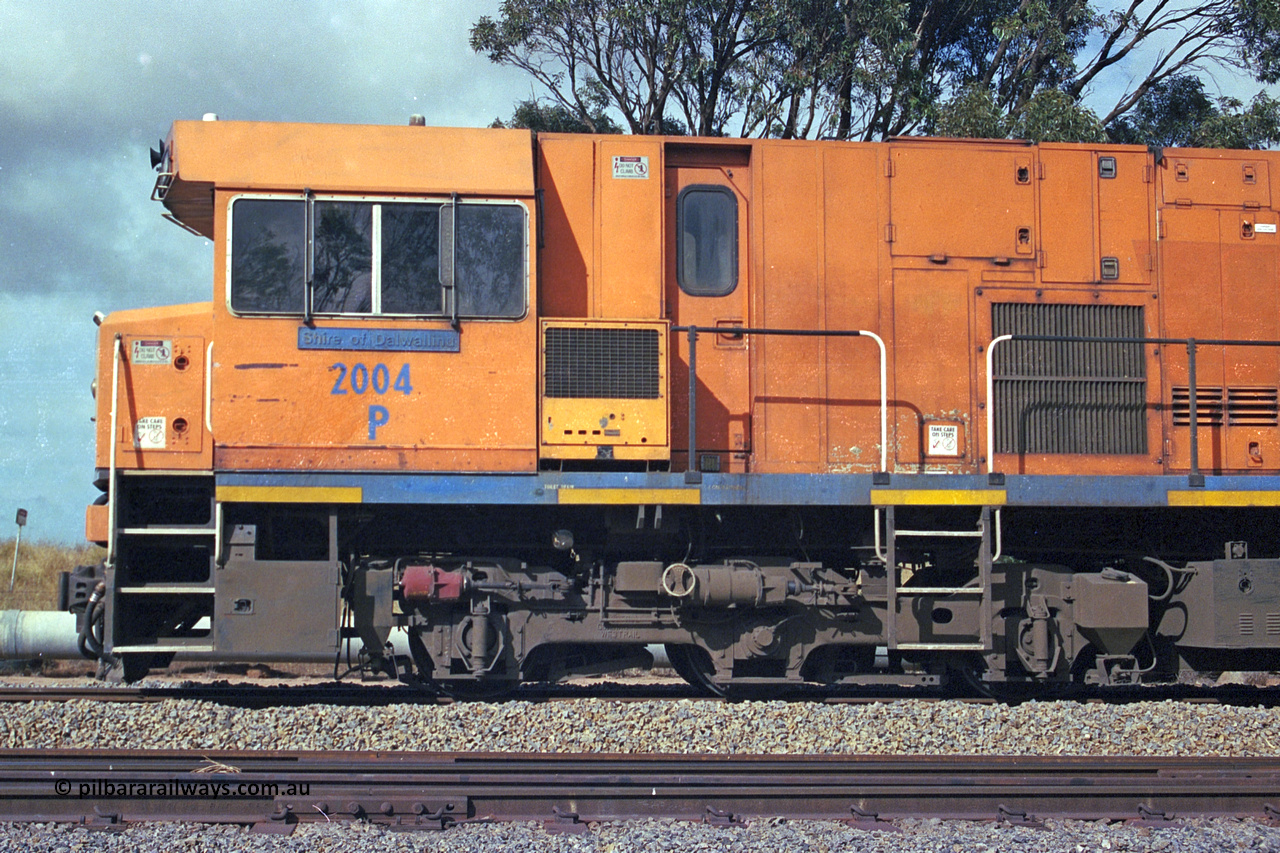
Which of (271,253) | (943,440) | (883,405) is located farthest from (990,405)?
(271,253)

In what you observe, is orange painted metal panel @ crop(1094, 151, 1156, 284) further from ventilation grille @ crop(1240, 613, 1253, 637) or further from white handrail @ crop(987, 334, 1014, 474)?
ventilation grille @ crop(1240, 613, 1253, 637)

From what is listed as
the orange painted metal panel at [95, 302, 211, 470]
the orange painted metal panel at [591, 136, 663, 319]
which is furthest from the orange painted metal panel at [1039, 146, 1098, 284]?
the orange painted metal panel at [95, 302, 211, 470]

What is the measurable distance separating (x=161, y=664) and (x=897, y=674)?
5.35 m

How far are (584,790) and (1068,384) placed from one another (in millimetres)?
4868

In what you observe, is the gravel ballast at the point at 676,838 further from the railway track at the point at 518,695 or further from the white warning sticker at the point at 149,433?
the white warning sticker at the point at 149,433

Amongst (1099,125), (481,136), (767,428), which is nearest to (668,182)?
(481,136)

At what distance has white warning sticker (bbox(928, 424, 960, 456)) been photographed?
7.58 m

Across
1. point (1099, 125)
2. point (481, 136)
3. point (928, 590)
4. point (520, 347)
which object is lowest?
point (928, 590)

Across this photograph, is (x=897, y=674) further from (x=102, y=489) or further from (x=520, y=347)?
(x=102, y=489)

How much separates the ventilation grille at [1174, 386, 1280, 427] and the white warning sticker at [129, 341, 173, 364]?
760cm

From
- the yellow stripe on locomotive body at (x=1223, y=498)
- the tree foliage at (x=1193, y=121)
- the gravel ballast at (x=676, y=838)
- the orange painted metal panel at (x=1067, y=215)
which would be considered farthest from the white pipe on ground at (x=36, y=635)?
the tree foliage at (x=1193, y=121)

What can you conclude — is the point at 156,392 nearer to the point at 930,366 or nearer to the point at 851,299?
the point at 851,299

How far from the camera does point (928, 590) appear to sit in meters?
6.80

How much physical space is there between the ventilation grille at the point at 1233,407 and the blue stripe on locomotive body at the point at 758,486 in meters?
0.71
